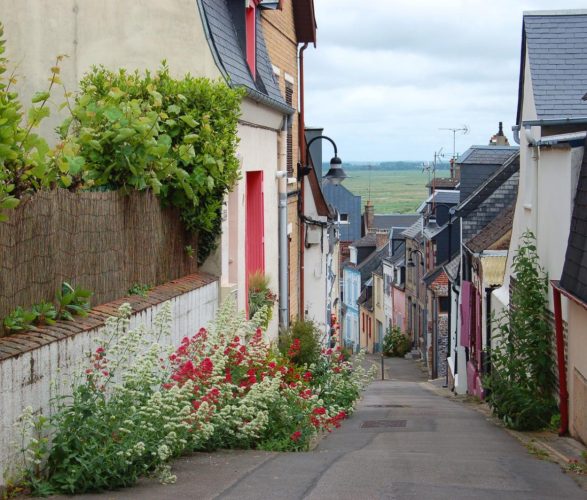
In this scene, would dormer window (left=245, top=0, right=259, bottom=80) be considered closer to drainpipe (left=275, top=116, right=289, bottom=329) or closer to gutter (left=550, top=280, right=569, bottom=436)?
drainpipe (left=275, top=116, right=289, bottom=329)

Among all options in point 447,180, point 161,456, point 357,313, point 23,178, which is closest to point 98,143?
point 23,178

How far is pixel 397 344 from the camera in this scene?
179 feet

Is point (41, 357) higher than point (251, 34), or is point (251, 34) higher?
point (251, 34)

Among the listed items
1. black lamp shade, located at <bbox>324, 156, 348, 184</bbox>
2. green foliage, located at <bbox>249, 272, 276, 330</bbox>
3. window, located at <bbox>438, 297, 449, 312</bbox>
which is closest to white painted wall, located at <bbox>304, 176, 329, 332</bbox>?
black lamp shade, located at <bbox>324, 156, 348, 184</bbox>

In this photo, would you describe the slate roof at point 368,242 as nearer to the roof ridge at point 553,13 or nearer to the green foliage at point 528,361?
the roof ridge at point 553,13

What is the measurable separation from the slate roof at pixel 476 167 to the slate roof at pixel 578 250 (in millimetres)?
19107

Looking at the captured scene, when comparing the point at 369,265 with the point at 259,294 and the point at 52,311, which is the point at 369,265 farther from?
the point at 52,311

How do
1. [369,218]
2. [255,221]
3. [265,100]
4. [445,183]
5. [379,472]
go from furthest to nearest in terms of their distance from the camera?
[369,218] → [445,183] → [255,221] → [265,100] → [379,472]

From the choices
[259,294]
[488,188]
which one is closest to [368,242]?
[488,188]

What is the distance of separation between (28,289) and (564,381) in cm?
769

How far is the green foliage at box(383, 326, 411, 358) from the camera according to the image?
54.2 meters

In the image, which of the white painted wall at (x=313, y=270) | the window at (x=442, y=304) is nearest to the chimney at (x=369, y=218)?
the window at (x=442, y=304)

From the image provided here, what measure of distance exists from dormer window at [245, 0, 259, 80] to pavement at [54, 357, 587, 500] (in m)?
5.60

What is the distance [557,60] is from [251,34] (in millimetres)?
5273
